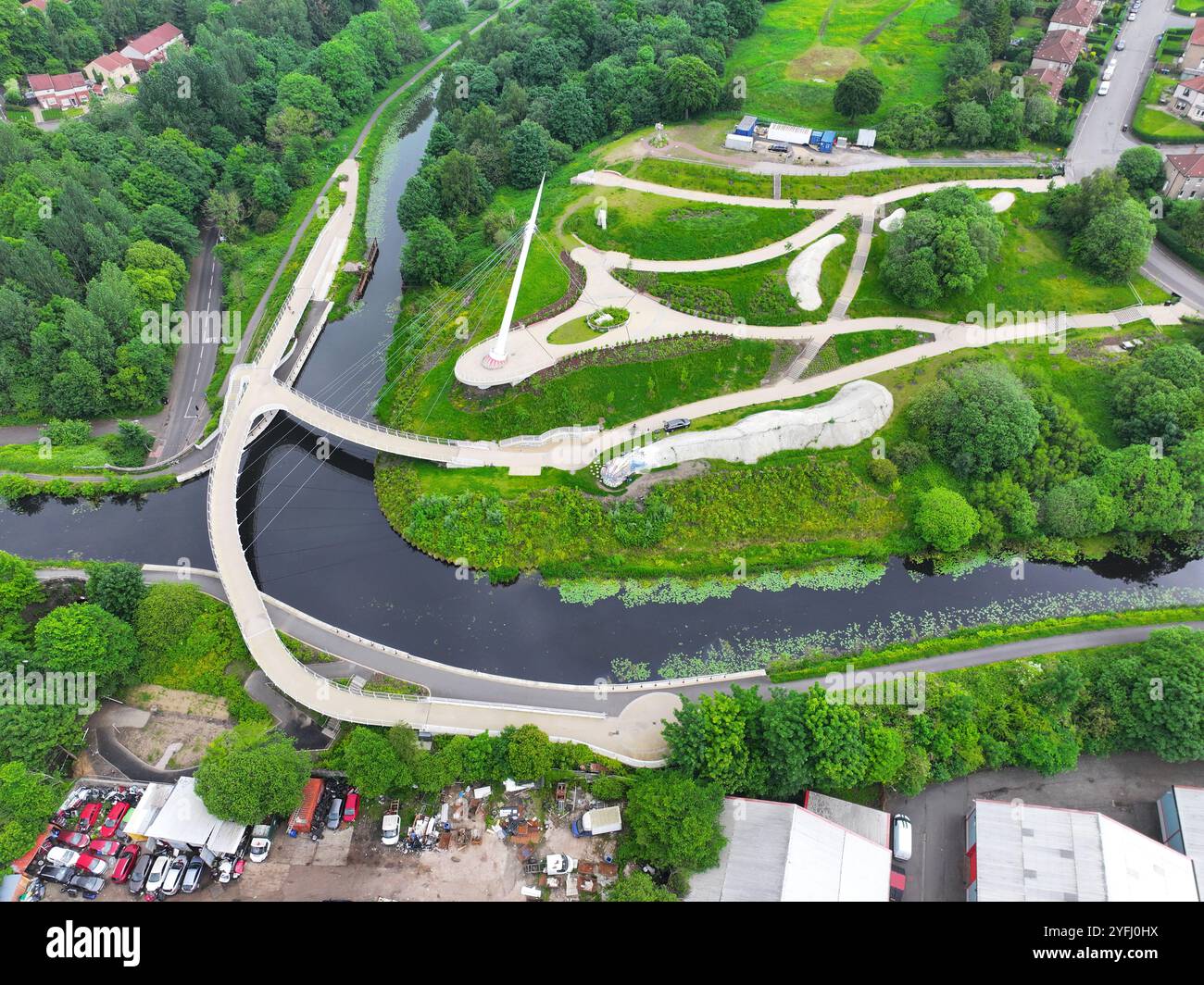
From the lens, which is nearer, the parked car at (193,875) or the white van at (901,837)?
the parked car at (193,875)

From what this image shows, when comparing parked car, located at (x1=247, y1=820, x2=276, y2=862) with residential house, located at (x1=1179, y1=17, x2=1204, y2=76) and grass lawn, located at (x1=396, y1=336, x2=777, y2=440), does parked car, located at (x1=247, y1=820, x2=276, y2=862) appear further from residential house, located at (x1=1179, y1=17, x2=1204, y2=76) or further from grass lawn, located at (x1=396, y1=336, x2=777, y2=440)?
residential house, located at (x1=1179, y1=17, x2=1204, y2=76)

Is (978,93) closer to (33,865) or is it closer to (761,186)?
(761,186)

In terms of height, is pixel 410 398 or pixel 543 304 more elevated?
pixel 543 304

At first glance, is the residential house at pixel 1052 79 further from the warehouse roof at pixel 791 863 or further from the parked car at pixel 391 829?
the parked car at pixel 391 829

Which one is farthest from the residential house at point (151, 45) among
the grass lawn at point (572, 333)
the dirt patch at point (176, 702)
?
the dirt patch at point (176, 702)

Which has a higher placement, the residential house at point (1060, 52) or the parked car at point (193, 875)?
the residential house at point (1060, 52)

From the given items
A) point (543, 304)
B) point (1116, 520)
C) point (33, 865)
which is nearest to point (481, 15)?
point (543, 304)
